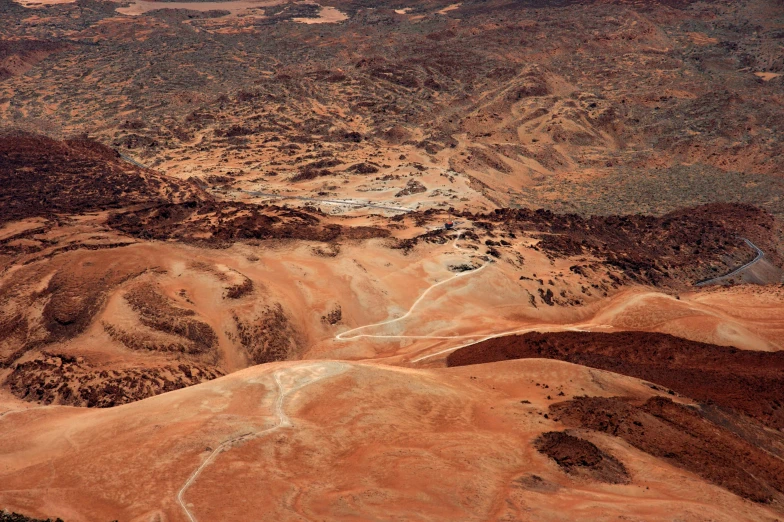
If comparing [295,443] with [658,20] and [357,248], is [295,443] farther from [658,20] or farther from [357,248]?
[658,20]

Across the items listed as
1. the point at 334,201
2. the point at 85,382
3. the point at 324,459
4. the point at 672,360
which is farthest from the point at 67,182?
the point at 672,360

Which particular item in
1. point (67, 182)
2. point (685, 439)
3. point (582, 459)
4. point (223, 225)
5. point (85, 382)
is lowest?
point (85, 382)

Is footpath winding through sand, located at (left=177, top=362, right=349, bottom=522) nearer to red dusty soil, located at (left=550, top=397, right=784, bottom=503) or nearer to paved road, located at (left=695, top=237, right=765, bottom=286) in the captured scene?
red dusty soil, located at (left=550, top=397, right=784, bottom=503)

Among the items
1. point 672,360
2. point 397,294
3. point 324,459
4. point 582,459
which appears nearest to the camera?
point 324,459

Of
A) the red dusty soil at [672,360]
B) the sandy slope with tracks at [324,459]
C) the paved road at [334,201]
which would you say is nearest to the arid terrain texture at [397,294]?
the sandy slope with tracks at [324,459]

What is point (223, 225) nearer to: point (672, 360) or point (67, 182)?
point (67, 182)

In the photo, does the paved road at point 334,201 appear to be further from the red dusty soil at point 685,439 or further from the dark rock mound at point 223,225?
the red dusty soil at point 685,439

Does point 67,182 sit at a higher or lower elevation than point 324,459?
higher
